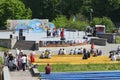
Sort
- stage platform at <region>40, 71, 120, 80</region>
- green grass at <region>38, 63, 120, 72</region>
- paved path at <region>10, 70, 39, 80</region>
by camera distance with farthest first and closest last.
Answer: green grass at <region>38, 63, 120, 72</region>
paved path at <region>10, 70, 39, 80</region>
stage platform at <region>40, 71, 120, 80</region>

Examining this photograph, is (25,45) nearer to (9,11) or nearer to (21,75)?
(21,75)

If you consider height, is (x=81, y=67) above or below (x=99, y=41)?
below

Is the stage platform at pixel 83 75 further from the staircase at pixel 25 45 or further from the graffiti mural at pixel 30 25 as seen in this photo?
the graffiti mural at pixel 30 25

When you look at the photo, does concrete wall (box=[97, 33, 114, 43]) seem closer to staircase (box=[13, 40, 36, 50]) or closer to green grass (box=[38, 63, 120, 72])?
staircase (box=[13, 40, 36, 50])

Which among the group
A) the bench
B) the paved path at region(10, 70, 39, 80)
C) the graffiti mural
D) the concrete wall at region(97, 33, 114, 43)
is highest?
the graffiti mural

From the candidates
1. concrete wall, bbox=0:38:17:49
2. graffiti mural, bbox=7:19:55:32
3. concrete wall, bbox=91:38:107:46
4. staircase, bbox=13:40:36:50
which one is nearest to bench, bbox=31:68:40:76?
staircase, bbox=13:40:36:50

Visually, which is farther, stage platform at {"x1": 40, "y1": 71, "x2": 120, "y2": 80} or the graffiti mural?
the graffiti mural

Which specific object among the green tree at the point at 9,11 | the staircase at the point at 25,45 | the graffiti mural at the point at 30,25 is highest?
the green tree at the point at 9,11

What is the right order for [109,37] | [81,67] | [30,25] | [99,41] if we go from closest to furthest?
[81,67], [99,41], [109,37], [30,25]

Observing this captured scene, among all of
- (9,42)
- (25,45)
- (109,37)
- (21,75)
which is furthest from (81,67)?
(109,37)

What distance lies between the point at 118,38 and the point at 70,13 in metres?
30.4

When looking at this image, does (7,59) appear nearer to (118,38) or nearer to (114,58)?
(114,58)

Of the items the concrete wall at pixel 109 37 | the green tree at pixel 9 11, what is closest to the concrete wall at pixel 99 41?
the concrete wall at pixel 109 37

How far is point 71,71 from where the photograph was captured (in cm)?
3127
